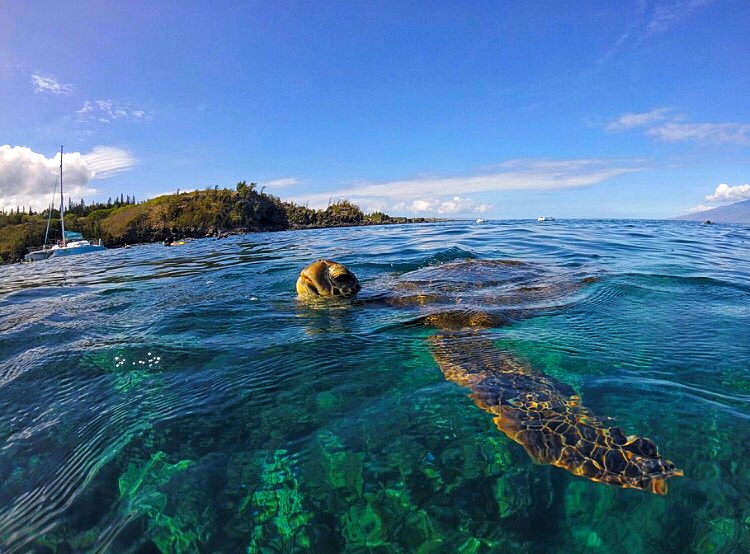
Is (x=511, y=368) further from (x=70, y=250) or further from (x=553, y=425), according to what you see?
(x=70, y=250)

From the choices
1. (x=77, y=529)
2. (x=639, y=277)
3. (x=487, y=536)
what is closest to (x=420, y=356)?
(x=487, y=536)

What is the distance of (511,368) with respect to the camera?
14.2ft

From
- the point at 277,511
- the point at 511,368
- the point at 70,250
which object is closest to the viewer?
the point at 277,511

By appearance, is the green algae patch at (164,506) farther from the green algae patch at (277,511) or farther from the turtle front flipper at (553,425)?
the turtle front flipper at (553,425)

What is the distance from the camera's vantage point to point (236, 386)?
13.4ft

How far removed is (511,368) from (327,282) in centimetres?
431

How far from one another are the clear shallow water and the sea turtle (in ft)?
0.42

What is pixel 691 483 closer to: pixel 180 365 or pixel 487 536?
pixel 487 536

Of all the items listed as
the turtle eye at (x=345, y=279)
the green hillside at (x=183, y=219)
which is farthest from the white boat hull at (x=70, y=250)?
the turtle eye at (x=345, y=279)

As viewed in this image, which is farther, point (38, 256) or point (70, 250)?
point (38, 256)

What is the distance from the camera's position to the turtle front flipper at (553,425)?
266 cm

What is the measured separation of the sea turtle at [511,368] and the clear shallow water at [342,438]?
5.0 inches

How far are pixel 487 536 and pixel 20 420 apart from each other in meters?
4.20

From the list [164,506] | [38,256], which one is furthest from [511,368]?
[38,256]
